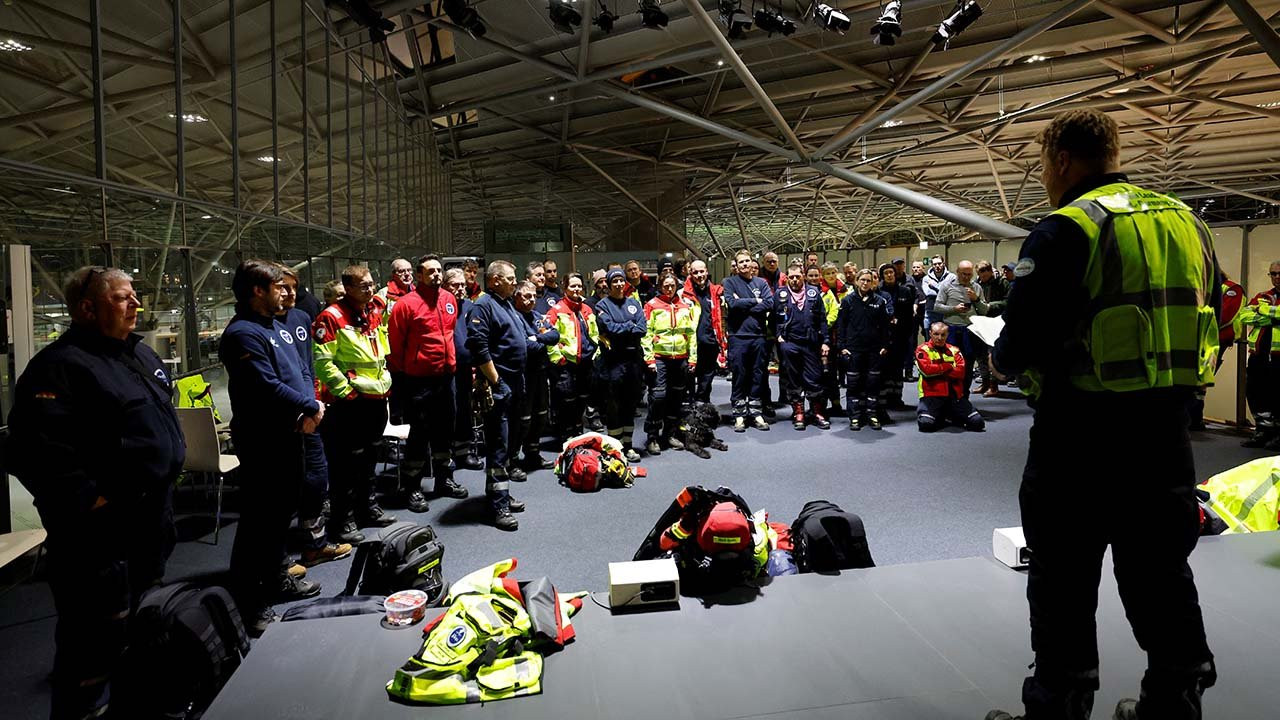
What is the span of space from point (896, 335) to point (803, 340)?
1.55m

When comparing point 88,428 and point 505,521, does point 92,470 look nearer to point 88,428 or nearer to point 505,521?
point 88,428

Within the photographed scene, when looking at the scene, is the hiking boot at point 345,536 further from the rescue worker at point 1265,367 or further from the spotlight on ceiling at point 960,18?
the spotlight on ceiling at point 960,18

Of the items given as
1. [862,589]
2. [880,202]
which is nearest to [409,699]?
[862,589]

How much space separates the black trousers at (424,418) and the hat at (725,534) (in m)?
2.44

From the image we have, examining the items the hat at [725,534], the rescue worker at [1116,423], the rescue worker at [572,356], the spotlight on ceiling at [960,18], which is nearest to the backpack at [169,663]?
the hat at [725,534]

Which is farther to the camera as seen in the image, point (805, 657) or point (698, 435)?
point (698, 435)

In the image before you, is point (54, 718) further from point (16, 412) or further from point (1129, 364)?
point (1129, 364)

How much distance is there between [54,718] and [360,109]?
822 centimetres

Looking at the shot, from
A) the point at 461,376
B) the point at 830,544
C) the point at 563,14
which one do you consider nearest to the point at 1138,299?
the point at 830,544

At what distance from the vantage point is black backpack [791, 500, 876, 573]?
326 cm

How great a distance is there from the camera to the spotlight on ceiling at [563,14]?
8023mm

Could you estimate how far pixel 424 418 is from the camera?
4.71 m

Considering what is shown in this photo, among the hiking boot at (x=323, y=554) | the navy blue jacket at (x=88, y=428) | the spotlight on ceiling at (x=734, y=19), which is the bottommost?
the hiking boot at (x=323, y=554)

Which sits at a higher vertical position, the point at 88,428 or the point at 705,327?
the point at 705,327
